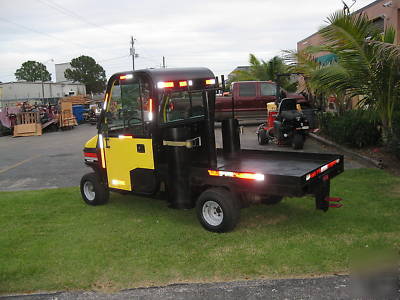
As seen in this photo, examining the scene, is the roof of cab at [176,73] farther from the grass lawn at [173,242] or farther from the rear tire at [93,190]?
the grass lawn at [173,242]

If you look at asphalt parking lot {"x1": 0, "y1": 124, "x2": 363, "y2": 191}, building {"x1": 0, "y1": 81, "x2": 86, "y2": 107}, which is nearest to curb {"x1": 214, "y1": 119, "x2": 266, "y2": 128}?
asphalt parking lot {"x1": 0, "y1": 124, "x2": 363, "y2": 191}

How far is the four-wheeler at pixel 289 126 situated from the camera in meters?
12.9

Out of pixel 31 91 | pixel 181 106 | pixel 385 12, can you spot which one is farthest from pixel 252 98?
pixel 31 91

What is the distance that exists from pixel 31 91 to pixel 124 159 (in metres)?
43.2

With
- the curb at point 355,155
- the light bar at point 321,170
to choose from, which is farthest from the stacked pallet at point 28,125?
the light bar at point 321,170

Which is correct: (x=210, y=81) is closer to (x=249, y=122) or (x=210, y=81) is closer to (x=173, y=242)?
(x=173, y=242)

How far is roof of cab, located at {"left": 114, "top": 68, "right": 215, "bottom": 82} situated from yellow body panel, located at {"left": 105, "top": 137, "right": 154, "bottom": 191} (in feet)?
3.14

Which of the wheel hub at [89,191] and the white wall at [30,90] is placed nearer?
the wheel hub at [89,191]

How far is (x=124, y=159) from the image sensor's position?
271 inches

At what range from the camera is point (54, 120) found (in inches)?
1013

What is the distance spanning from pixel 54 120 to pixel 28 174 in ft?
49.0

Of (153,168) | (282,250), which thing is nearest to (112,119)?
(153,168)

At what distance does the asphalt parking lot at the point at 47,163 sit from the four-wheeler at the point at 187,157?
3.54 metres

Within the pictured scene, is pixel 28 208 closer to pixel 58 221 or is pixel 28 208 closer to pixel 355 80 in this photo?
pixel 58 221
